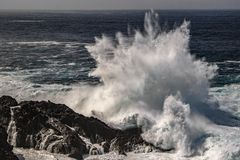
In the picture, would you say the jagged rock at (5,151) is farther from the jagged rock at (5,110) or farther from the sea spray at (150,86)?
the sea spray at (150,86)

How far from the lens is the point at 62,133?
25.4 m

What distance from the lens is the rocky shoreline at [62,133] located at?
81.1ft

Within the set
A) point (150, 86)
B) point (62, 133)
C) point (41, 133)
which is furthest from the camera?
point (150, 86)

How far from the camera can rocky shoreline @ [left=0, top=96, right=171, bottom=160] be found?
24734 mm

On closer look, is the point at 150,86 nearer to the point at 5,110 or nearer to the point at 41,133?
the point at 41,133

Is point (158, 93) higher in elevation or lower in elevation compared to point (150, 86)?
lower

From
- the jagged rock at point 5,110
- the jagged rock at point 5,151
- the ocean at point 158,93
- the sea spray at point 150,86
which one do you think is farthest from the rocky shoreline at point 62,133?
the sea spray at point 150,86

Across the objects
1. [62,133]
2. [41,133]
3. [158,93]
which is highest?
[158,93]

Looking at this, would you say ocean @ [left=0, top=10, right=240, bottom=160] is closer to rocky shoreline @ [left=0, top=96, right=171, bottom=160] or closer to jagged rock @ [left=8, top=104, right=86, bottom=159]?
rocky shoreline @ [left=0, top=96, right=171, bottom=160]

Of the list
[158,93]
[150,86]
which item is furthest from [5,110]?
[158,93]

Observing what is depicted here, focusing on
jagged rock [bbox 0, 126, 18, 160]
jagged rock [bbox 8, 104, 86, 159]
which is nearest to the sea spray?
jagged rock [bbox 8, 104, 86, 159]

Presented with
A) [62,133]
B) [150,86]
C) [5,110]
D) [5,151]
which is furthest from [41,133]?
[150,86]

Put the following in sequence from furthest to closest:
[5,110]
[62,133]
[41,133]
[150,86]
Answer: [150,86] < [5,110] < [41,133] < [62,133]

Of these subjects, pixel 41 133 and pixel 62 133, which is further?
pixel 41 133
